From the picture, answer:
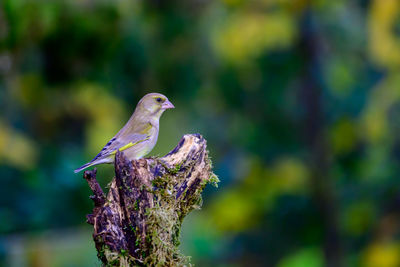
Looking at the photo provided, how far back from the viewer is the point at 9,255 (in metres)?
11.8

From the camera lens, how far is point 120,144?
4742 mm

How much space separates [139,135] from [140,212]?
1.12 m

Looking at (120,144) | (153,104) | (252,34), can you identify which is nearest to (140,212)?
(120,144)

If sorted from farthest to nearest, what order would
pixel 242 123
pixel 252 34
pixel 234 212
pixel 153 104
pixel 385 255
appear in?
pixel 234 212 → pixel 242 123 → pixel 385 255 → pixel 252 34 → pixel 153 104

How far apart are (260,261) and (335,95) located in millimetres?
5038

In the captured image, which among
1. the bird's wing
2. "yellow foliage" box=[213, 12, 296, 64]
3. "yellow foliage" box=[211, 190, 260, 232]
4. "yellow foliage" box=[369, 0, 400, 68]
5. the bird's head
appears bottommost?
the bird's wing

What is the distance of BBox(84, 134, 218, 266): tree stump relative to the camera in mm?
3725

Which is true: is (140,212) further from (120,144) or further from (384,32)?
(384,32)

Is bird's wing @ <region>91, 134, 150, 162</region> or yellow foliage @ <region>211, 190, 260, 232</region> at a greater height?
yellow foliage @ <region>211, 190, 260, 232</region>

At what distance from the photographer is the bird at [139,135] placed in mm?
4660

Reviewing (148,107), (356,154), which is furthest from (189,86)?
(148,107)

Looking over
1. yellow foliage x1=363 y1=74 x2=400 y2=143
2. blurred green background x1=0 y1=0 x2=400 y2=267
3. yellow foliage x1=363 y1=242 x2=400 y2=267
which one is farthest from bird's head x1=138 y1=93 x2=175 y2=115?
yellow foliage x1=363 y1=242 x2=400 y2=267

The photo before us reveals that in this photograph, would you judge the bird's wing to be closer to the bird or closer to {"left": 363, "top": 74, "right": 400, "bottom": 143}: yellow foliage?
the bird

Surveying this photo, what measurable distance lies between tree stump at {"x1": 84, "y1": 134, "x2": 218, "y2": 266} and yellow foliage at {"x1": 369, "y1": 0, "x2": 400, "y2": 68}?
9.90 m
